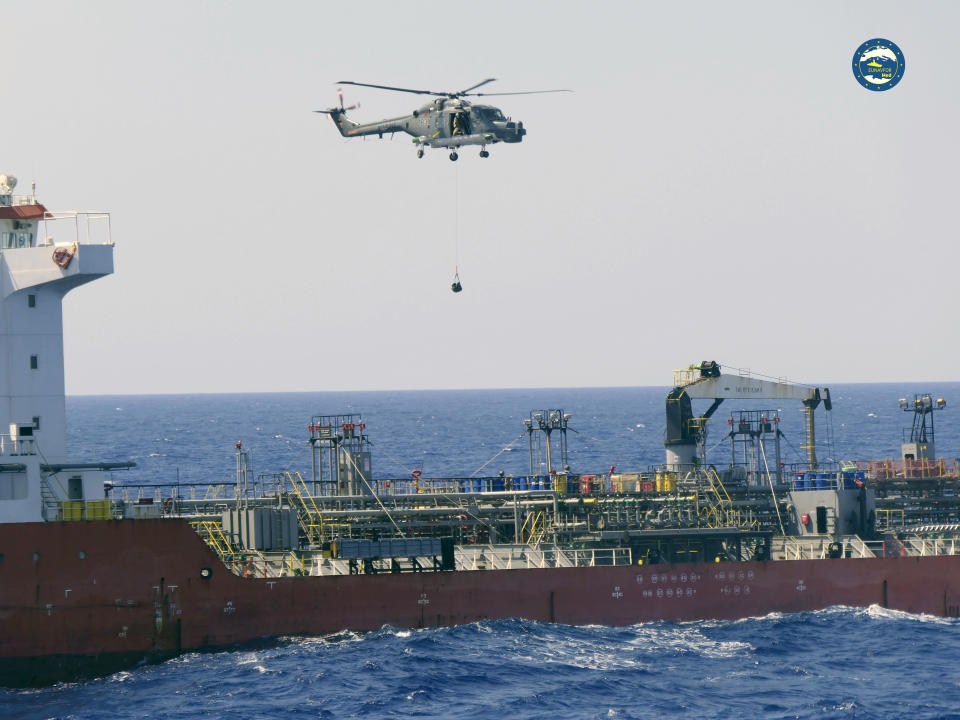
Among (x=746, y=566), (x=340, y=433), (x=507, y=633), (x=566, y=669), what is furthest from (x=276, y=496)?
(x=746, y=566)

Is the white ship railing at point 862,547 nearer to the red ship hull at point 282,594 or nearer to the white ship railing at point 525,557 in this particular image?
the red ship hull at point 282,594

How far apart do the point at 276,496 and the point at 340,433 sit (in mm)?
6528

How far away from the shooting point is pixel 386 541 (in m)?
53.8

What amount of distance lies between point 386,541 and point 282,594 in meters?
4.39

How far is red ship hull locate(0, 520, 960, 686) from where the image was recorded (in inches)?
1916

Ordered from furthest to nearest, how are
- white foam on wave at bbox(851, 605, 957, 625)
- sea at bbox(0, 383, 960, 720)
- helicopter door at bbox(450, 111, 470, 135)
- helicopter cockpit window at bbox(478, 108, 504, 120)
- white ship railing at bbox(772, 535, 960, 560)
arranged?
helicopter cockpit window at bbox(478, 108, 504, 120) → helicopter door at bbox(450, 111, 470, 135) → white ship railing at bbox(772, 535, 960, 560) → white foam on wave at bbox(851, 605, 957, 625) → sea at bbox(0, 383, 960, 720)

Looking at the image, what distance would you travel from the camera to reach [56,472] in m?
50.7

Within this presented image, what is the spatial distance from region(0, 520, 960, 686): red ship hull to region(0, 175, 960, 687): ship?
0.06 meters

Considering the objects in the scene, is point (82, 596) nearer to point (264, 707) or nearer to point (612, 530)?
point (264, 707)

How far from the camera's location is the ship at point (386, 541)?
49.3 meters

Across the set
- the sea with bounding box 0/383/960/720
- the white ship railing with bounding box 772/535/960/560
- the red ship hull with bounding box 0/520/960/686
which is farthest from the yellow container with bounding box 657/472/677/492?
the sea with bounding box 0/383/960/720

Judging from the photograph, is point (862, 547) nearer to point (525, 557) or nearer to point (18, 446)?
point (525, 557)

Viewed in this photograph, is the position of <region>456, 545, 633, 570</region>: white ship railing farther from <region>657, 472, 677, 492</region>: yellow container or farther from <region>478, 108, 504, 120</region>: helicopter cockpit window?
<region>478, 108, 504, 120</region>: helicopter cockpit window

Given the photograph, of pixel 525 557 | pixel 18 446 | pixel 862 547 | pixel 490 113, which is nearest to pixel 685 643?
pixel 525 557
